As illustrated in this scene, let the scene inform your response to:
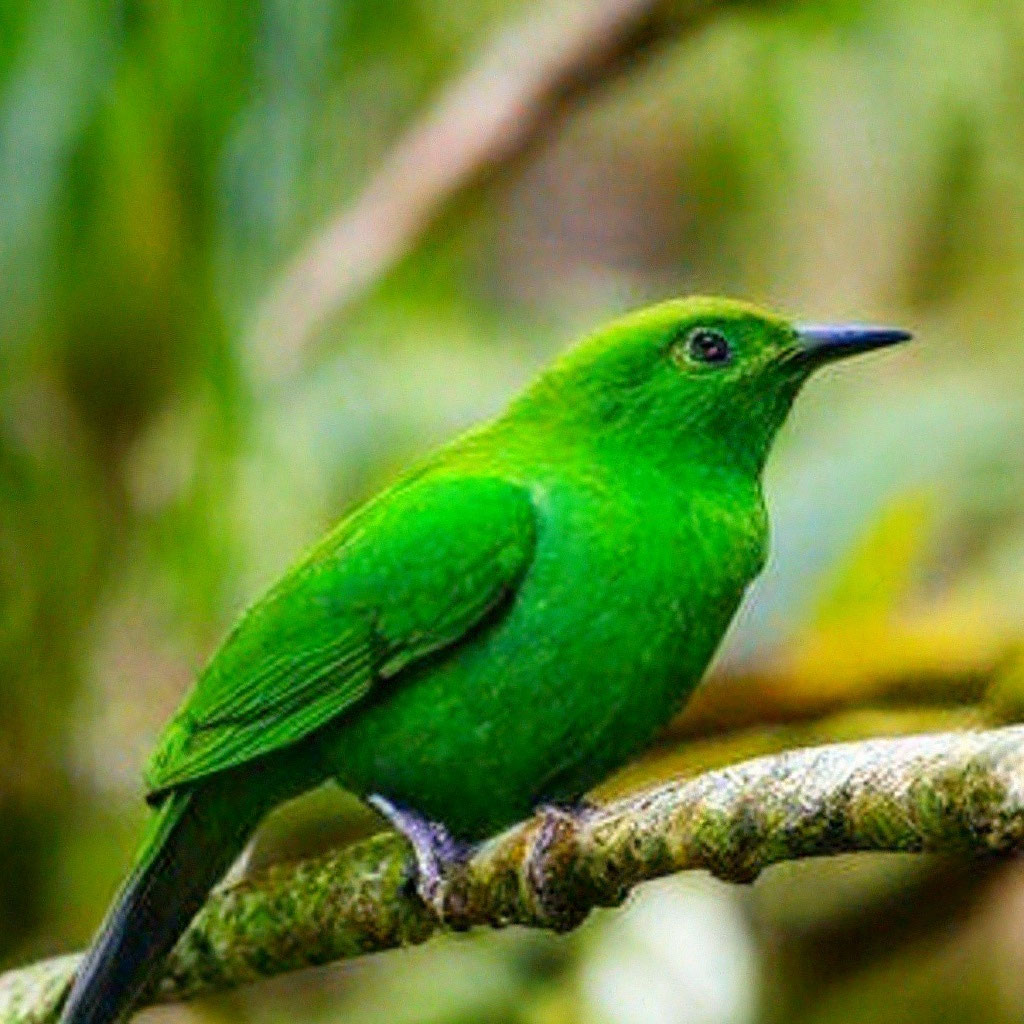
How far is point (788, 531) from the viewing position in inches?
185

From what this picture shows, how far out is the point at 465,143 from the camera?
5074 millimetres

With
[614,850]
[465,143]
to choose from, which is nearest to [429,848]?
[614,850]

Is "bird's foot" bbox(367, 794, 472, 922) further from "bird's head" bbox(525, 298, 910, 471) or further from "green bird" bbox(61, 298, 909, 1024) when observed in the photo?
"bird's head" bbox(525, 298, 910, 471)

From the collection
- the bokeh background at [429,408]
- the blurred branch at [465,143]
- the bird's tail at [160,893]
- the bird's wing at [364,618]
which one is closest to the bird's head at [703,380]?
the bird's wing at [364,618]

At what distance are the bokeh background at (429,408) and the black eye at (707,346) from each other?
801 millimetres

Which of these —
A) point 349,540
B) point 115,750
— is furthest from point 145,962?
point 115,750

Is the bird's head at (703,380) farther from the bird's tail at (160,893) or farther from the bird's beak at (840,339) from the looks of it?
the bird's tail at (160,893)

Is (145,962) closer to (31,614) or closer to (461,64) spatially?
(31,614)

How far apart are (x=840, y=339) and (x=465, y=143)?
2.03m

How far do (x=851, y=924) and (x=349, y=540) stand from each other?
1481 millimetres

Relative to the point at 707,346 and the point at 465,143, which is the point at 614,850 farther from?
the point at 465,143

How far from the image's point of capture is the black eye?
322cm

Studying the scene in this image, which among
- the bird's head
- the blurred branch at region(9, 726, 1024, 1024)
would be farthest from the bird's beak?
the blurred branch at region(9, 726, 1024, 1024)

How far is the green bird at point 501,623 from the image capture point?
3027 mm
